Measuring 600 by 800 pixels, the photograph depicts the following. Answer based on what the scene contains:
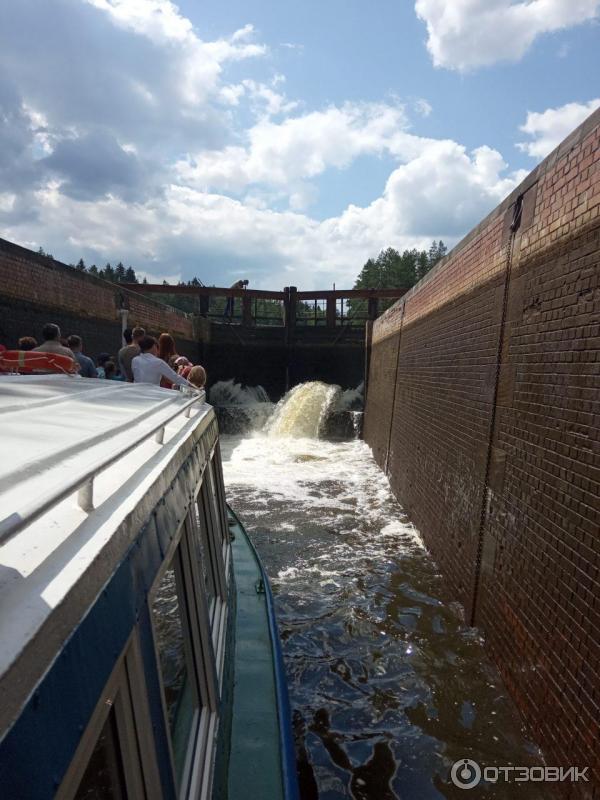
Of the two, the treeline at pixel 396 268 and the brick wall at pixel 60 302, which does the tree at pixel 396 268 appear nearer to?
the treeline at pixel 396 268

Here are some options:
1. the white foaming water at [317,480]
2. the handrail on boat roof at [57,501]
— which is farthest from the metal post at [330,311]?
the handrail on boat roof at [57,501]

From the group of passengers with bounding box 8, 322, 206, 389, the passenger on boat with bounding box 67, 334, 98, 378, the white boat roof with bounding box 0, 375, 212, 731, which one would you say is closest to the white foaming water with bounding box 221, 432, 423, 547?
the group of passengers with bounding box 8, 322, 206, 389

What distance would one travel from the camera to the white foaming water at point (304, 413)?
15.4 metres

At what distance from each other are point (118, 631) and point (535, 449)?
115 inches

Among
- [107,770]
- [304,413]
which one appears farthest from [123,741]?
[304,413]

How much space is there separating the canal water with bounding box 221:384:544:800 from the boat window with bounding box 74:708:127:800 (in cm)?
215

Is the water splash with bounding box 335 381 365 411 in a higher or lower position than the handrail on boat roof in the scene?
lower

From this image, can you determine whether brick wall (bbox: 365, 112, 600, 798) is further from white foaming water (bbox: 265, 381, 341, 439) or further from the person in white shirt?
white foaming water (bbox: 265, 381, 341, 439)

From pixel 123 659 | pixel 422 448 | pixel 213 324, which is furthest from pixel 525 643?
pixel 213 324

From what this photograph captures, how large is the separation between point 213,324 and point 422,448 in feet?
45.0

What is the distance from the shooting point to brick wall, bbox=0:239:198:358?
27.7ft

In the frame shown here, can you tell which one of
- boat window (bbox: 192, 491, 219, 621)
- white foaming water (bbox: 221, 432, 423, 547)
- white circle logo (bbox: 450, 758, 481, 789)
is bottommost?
white foaming water (bbox: 221, 432, 423, 547)

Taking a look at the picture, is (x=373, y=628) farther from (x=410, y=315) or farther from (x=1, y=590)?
(x=410, y=315)

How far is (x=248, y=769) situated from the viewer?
1868 millimetres
